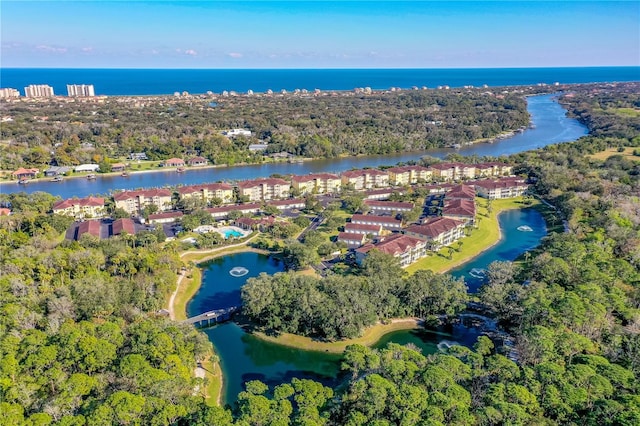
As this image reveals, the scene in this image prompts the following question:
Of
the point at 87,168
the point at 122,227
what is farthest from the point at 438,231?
the point at 87,168

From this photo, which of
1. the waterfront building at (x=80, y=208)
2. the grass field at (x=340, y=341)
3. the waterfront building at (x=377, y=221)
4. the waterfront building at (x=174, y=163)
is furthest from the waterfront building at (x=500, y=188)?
the waterfront building at (x=80, y=208)

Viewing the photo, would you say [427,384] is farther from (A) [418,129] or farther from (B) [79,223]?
(A) [418,129]

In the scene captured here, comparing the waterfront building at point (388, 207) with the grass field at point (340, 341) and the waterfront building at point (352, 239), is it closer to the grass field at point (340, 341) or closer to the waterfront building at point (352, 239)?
the waterfront building at point (352, 239)

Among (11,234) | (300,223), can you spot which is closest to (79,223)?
(11,234)

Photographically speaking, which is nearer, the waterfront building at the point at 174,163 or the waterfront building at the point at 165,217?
the waterfront building at the point at 165,217

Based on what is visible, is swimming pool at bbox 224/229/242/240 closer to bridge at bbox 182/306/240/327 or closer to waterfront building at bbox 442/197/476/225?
bridge at bbox 182/306/240/327

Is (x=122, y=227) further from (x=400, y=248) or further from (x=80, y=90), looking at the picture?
(x=80, y=90)
